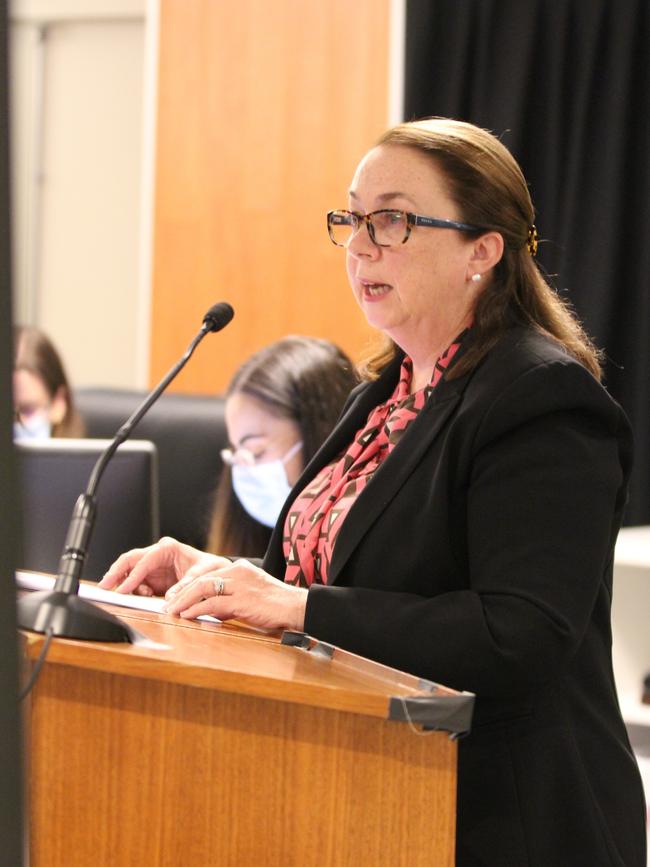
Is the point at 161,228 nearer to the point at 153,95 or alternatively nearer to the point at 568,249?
the point at 153,95

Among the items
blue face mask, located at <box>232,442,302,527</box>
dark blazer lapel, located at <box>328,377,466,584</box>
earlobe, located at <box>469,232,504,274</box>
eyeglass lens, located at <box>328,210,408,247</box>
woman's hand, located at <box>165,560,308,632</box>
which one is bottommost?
blue face mask, located at <box>232,442,302,527</box>

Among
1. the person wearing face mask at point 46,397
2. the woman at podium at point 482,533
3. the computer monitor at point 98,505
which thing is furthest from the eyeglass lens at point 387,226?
the person wearing face mask at point 46,397

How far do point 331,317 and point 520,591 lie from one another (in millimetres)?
3447

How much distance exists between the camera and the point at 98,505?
2090mm

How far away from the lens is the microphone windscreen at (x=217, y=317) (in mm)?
1613

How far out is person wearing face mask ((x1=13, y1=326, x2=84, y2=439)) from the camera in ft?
12.6

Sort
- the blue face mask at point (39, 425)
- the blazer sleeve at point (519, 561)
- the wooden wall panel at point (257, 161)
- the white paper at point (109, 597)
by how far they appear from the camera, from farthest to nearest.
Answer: the wooden wall panel at point (257, 161), the blue face mask at point (39, 425), the white paper at point (109, 597), the blazer sleeve at point (519, 561)

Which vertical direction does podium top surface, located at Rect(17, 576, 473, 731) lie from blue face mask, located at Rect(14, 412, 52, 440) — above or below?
above

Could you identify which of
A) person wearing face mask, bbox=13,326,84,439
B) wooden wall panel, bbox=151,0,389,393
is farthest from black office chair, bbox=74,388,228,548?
wooden wall panel, bbox=151,0,389,393

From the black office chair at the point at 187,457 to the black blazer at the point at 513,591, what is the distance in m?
2.07

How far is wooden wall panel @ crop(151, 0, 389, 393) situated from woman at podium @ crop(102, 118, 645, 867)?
2.93 meters

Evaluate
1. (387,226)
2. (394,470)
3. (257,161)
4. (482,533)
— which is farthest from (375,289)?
(257,161)

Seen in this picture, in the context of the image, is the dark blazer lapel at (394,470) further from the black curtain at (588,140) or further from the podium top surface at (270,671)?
the black curtain at (588,140)

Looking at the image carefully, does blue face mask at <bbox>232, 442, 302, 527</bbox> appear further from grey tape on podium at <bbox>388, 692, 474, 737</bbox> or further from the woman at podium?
grey tape on podium at <bbox>388, 692, 474, 737</bbox>
